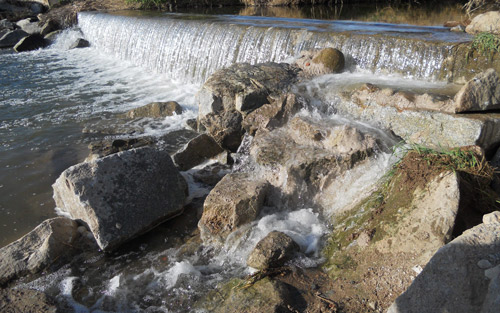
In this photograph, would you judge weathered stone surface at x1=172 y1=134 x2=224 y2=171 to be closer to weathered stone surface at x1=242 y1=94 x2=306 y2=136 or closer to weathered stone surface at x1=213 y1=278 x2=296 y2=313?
weathered stone surface at x1=242 y1=94 x2=306 y2=136

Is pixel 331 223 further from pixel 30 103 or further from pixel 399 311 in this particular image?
pixel 30 103

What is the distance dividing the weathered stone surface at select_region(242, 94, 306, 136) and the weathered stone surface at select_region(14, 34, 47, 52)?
13382mm

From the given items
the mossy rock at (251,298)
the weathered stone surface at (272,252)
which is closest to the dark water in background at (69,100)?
the mossy rock at (251,298)

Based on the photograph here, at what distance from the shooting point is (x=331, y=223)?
4.14 meters

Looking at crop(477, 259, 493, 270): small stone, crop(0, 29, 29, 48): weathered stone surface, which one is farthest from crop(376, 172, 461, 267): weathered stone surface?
crop(0, 29, 29, 48): weathered stone surface

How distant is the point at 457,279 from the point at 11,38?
60.2 ft

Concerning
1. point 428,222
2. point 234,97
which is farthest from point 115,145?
point 428,222

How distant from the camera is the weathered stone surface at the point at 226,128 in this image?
19.6ft

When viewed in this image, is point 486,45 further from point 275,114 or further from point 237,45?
point 237,45

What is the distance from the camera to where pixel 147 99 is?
30.1 ft

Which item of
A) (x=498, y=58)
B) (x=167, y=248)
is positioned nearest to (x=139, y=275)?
(x=167, y=248)

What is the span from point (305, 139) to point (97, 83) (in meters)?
7.72

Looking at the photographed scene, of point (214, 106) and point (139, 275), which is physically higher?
point (214, 106)

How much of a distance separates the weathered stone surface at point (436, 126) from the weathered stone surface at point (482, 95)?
4.3 inches
